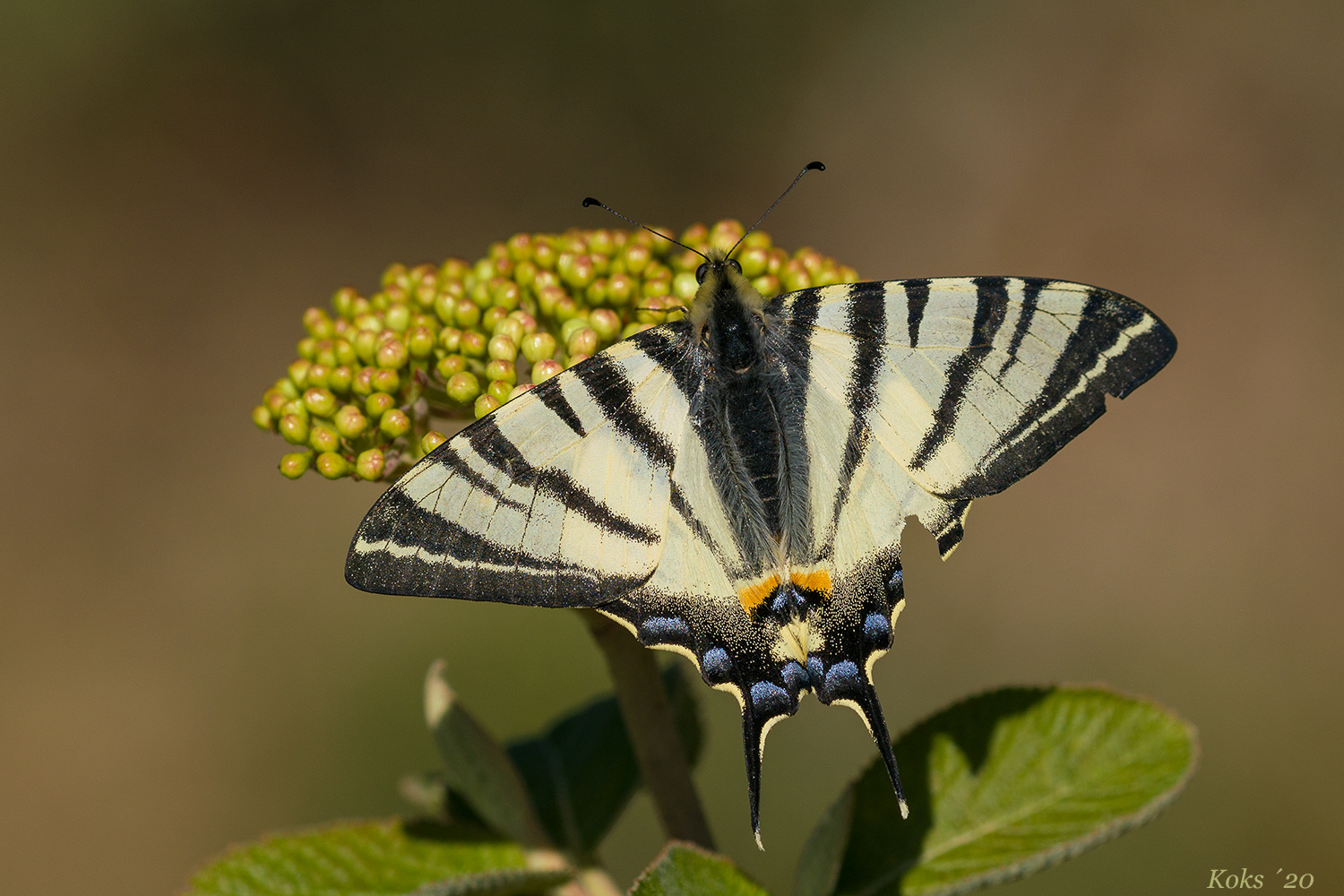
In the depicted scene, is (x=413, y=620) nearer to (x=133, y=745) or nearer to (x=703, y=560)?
(x=133, y=745)

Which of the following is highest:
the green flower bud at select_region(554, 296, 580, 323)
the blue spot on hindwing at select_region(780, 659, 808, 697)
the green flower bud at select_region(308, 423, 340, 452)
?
the green flower bud at select_region(554, 296, 580, 323)

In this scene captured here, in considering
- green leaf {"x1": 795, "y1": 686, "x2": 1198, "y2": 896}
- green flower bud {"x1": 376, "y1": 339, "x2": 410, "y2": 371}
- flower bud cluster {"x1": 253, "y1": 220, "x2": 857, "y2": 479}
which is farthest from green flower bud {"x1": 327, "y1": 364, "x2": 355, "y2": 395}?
green leaf {"x1": 795, "y1": 686, "x2": 1198, "y2": 896}

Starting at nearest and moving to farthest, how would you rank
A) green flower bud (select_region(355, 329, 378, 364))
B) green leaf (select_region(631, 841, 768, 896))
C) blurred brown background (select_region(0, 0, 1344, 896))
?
green leaf (select_region(631, 841, 768, 896)) < green flower bud (select_region(355, 329, 378, 364)) < blurred brown background (select_region(0, 0, 1344, 896))

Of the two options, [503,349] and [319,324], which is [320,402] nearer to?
[319,324]

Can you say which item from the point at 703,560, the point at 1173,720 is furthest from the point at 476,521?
the point at 1173,720

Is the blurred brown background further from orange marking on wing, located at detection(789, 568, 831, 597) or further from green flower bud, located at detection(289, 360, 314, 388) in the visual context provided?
green flower bud, located at detection(289, 360, 314, 388)

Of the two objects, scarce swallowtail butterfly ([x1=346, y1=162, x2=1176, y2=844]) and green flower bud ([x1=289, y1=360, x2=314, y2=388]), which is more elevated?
green flower bud ([x1=289, y1=360, x2=314, y2=388])

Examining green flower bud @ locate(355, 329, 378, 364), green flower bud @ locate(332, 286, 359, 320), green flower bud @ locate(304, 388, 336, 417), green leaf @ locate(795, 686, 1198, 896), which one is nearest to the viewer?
green leaf @ locate(795, 686, 1198, 896)

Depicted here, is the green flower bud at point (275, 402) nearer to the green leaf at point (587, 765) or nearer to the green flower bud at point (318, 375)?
the green flower bud at point (318, 375)
